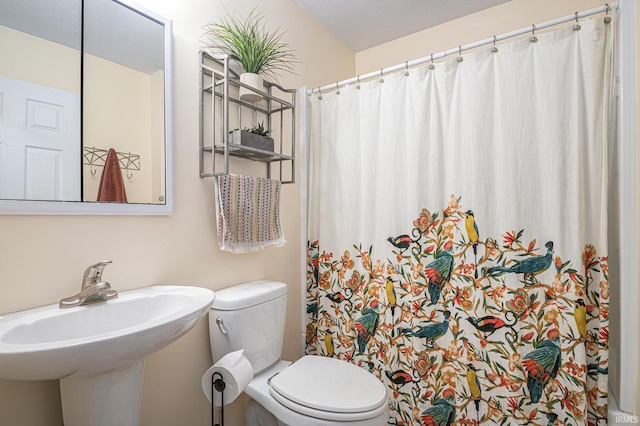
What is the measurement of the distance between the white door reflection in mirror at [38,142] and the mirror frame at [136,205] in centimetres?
2

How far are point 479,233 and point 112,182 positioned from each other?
146 cm

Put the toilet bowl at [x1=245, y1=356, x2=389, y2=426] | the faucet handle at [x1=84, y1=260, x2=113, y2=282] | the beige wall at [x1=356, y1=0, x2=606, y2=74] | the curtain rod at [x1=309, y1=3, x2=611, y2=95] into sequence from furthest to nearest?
the beige wall at [x1=356, y1=0, x2=606, y2=74] → the curtain rod at [x1=309, y1=3, x2=611, y2=95] → the toilet bowl at [x1=245, y1=356, x2=389, y2=426] → the faucet handle at [x1=84, y1=260, x2=113, y2=282]

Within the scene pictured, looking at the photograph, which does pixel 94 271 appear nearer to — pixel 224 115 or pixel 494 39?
pixel 224 115

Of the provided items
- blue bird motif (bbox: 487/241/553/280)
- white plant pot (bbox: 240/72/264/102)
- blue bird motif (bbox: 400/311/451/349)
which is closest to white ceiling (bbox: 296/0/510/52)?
white plant pot (bbox: 240/72/264/102)

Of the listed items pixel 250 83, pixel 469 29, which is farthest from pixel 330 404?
pixel 469 29

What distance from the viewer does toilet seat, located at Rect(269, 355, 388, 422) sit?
1.11 m

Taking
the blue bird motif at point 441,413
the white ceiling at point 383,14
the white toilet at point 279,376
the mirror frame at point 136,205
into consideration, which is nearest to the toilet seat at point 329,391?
the white toilet at point 279,376

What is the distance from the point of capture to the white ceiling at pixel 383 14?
1880 millimetres

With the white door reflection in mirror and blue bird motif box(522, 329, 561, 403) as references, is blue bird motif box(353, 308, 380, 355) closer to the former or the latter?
blue bird motif box(522, 329, 561, 403)

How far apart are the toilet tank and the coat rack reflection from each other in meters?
0.59

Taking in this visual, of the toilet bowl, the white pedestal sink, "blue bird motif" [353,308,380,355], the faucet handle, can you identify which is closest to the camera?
the white pedestal sink

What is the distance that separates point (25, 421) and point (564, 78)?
7.07 ft

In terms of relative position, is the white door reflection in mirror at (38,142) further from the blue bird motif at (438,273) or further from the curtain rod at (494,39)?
the blue bird motif at (438,273)

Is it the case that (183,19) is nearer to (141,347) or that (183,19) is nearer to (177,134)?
(177,134)
